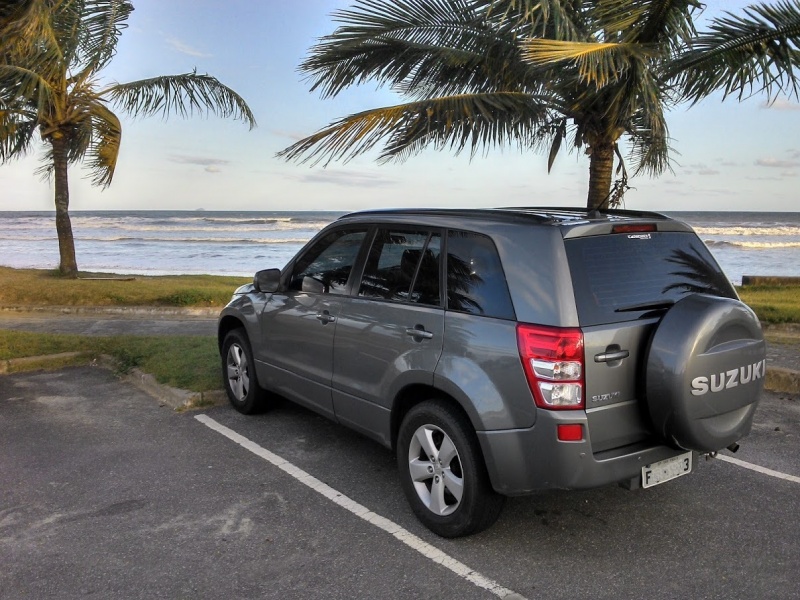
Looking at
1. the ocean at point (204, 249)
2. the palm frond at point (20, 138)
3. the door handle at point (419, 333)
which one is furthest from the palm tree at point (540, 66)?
the ocean at point (204, 249)

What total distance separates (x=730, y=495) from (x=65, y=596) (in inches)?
146

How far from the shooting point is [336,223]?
5016 millimetres

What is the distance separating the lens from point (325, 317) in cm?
466

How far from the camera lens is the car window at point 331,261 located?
15.3ft

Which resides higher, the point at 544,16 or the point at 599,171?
the point at 544,16

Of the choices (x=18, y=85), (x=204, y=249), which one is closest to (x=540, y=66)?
(x=18, y=85)

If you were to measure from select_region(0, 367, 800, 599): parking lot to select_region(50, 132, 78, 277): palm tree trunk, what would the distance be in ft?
37.0

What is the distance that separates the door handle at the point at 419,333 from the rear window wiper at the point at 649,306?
98 cm

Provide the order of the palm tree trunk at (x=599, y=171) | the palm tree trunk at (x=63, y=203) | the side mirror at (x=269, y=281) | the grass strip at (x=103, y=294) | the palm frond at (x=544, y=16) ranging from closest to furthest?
1. the side mirror at (x=269, y=281)
2. the palm frond at (x=544, y=16)
3. the palm tree trunk at (x=599, y=171)
4. the grass strip at (x=103, y=294)
5. the palm tree trunk at (x=63, y=203)

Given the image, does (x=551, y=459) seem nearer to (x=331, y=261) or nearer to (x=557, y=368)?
(x=557, y=368)

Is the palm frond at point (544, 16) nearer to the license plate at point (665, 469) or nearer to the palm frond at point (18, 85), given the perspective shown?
the license plate at point (665, 469)

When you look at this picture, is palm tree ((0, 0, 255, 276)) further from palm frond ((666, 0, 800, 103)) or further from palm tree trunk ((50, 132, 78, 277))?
palm frond ((666, 0, 800, 103))

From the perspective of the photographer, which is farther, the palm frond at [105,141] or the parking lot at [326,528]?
the palm frond at [105,141]

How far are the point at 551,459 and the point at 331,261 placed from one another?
2259 millimetres
